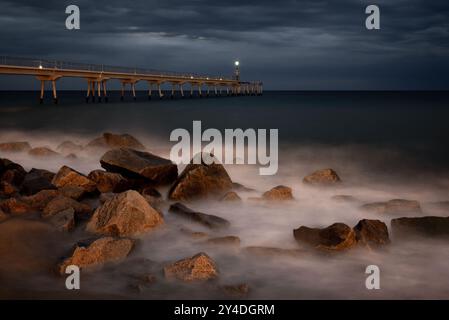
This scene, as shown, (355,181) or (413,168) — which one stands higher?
(413,168)

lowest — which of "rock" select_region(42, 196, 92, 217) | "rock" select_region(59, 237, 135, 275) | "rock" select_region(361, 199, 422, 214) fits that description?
"rock" select_region(59, 237, 135, 275)

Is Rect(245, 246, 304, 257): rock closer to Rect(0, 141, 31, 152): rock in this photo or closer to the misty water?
the misty water

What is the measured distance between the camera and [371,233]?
6.39 meters

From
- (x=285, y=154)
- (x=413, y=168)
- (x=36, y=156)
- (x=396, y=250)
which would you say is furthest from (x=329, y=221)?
(x=36, y=156)

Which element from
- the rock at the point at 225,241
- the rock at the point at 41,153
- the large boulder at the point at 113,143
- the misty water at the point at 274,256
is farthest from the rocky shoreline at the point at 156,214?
the large boulder at the point at 113,143

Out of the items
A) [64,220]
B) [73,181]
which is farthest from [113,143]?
[64,220]

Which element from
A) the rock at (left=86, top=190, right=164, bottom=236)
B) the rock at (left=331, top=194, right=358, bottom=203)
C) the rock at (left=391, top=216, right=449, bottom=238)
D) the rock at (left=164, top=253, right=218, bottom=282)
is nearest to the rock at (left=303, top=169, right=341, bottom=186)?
the rock at (left=331, top=194, right=358, bottom=203)

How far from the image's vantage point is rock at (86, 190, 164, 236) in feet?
21.2

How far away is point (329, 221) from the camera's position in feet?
26.5

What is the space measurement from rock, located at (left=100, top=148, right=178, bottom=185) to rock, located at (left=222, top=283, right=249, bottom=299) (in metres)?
4.38

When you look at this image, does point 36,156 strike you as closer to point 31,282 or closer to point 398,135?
point 31,282

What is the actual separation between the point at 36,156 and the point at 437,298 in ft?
37.8

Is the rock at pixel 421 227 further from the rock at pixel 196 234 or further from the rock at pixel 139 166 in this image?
the rock at pixel 139 166

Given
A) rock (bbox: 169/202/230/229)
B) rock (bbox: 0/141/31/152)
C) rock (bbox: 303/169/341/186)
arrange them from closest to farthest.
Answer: rock (bbox: 169/202/230/229)
rock (bbox: 303/169/341/186)
rock (bbox: 0/141/31/152)
